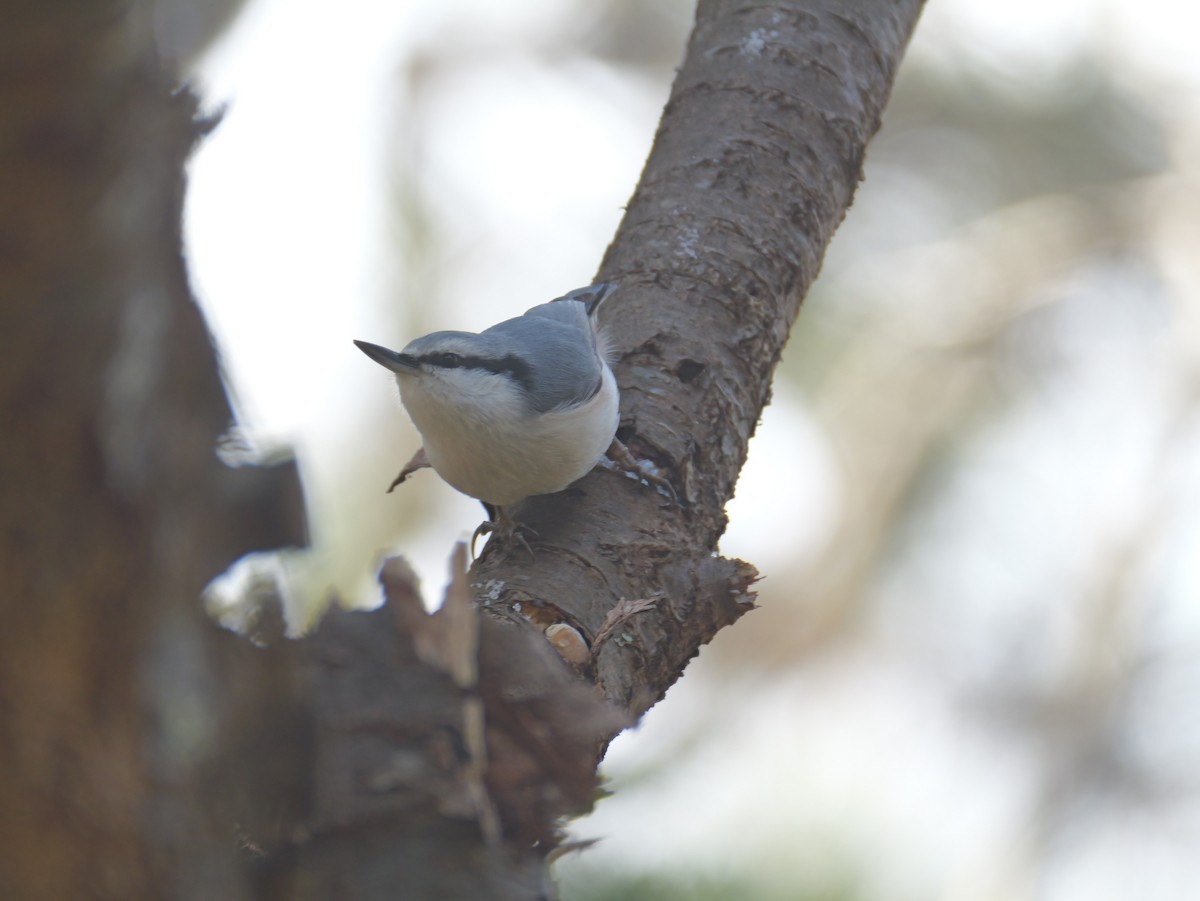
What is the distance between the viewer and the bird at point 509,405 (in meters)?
1.80

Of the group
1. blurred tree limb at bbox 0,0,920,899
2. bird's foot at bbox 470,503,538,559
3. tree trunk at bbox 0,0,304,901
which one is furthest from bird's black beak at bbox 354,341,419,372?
tree trunk at bbox 0,0,304,901

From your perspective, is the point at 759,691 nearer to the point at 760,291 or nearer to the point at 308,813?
the point at 760,291

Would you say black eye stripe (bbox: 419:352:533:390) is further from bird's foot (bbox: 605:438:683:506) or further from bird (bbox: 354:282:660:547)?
bird's foot (bbox: 605:438:683:506)

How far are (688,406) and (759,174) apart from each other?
51 centimetres

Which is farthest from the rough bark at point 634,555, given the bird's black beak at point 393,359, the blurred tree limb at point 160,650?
the bird's black beak at point 393,359

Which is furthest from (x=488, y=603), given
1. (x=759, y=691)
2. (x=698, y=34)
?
(x=759, y=691)

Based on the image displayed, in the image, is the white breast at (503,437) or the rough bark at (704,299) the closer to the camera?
the rough bark at (704,299)

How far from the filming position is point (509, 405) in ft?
6.29

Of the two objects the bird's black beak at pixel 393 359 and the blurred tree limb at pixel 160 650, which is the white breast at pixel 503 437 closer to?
the bird's black beak at pixel 393 359

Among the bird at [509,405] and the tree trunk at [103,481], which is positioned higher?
the bird at [509,405]

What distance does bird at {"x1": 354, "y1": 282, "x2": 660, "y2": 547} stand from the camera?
1.80 m

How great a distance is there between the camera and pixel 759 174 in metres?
1.99

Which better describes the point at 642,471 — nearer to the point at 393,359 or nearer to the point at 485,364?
the point at 485,364

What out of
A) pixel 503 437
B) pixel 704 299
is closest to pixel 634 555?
pixel 503 437
